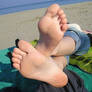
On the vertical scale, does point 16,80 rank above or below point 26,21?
below

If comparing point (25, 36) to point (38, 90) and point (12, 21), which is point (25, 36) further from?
point (38, 90)

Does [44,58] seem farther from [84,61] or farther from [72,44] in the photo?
[84,61]

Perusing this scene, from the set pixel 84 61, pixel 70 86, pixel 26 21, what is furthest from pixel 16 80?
pixel 26 21

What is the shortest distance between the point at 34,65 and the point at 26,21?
1301 mm

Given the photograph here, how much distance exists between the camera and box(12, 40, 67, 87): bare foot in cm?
98

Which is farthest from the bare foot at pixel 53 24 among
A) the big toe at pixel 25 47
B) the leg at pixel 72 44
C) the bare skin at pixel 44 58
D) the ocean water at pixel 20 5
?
the ocean water at pixel 20 5

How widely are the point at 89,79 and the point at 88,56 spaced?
248 millimetres

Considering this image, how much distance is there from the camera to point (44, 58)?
99cm

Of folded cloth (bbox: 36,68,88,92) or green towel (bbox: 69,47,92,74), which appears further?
green towel (bbox: 69,47,92,74)

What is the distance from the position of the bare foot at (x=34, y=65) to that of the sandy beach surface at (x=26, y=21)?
1171 mm

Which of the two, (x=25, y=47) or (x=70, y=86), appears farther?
(x=70, y=86)

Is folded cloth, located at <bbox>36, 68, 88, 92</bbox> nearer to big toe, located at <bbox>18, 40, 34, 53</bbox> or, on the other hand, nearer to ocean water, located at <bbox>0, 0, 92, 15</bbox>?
big toe, located at <bbox>18, 40, 34, 53</bbox>

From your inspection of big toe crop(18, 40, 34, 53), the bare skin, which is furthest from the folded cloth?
big toe crop(18, 40, 34, 53)

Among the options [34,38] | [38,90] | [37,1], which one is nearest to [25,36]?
[34,38]
